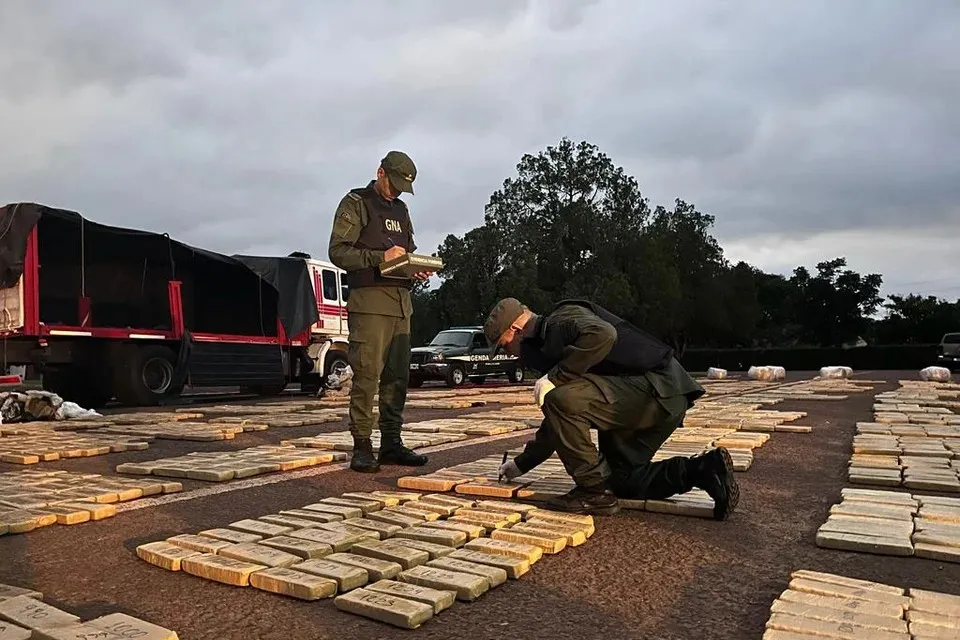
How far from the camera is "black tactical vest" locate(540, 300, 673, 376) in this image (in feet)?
12.3

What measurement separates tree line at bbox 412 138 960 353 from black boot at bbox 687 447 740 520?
3461cm

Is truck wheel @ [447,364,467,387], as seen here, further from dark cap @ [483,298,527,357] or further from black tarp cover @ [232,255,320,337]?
dark cap @ [483,298,527,357]

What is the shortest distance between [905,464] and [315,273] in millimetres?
11690

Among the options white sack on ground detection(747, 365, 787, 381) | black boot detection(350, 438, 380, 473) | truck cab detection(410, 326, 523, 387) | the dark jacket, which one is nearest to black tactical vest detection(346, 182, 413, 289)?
black boot detection(350, 438, 380, 473)

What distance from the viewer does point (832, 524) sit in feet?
11.5

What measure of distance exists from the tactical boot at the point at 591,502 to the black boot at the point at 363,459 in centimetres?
169

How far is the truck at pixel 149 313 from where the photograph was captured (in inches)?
422

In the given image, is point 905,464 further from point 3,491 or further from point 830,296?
point 830,296

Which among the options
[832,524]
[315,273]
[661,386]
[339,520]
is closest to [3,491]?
[339,520]

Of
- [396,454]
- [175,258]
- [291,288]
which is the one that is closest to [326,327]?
[291,288]

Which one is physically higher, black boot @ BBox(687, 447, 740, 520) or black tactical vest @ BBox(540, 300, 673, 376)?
black tactical vest @ BBox(540, 300, 673, 376)

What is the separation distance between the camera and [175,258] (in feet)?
42.9

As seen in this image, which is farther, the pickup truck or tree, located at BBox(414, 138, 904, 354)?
tree, located at BBox(414, 138, 904, 354)

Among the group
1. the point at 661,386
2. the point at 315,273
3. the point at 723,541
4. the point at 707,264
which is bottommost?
the point at 723,541
